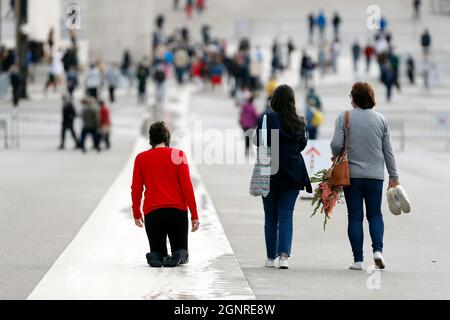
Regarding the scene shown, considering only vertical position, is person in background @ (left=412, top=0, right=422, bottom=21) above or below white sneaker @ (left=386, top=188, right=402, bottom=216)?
above

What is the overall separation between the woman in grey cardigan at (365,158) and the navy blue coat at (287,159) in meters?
0.31

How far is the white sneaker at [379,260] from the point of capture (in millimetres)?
12562

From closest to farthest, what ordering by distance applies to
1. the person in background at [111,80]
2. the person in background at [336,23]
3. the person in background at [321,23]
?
the person in background at [111,80] < the person in background at [336,23] < the person in background at [321,23]

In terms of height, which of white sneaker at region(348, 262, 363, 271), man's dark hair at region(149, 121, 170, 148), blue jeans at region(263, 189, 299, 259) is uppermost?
man's dark hair at region(149, 121, 170, 148)

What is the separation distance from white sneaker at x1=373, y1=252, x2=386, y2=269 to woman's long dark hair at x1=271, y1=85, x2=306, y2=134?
47.9 inches

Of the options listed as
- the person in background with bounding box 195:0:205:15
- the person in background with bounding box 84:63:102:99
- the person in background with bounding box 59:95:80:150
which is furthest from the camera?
the person in background with bounding box 195:0:205:15

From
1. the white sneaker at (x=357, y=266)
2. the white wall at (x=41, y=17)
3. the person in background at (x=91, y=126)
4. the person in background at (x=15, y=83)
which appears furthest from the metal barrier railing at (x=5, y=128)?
the white wall at (x=41, y=17)

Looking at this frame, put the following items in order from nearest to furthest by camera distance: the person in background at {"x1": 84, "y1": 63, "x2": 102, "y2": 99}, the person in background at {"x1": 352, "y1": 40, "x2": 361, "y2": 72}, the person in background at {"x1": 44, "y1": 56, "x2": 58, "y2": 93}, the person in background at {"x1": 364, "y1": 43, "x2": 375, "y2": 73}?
the person in background at {"x1": 84, "y1": 63, "x2": 102, "y2": 99} → the person in background at {"x1": 44, "y1": 56, "x2": 58, "y2": 93} → the person in background at {"x1": 352, "y1": 40, "x2": 361, "y2": 72} → the person in background at {"x1": 364, "y1": 43, "x2": 375, "y2": 73}

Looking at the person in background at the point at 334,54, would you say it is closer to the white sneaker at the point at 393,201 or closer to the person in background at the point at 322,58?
the person in background at the point at 322,58

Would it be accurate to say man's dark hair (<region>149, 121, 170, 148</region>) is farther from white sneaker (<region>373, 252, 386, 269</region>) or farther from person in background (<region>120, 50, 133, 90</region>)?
person in background (<region>120, 50, 133, 90</region>)

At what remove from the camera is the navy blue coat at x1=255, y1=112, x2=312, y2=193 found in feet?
41.0

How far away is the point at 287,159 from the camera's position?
1252 cm

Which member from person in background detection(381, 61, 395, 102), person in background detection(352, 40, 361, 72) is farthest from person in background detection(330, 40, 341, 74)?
person in background detection(381, 61, 395, 102)
